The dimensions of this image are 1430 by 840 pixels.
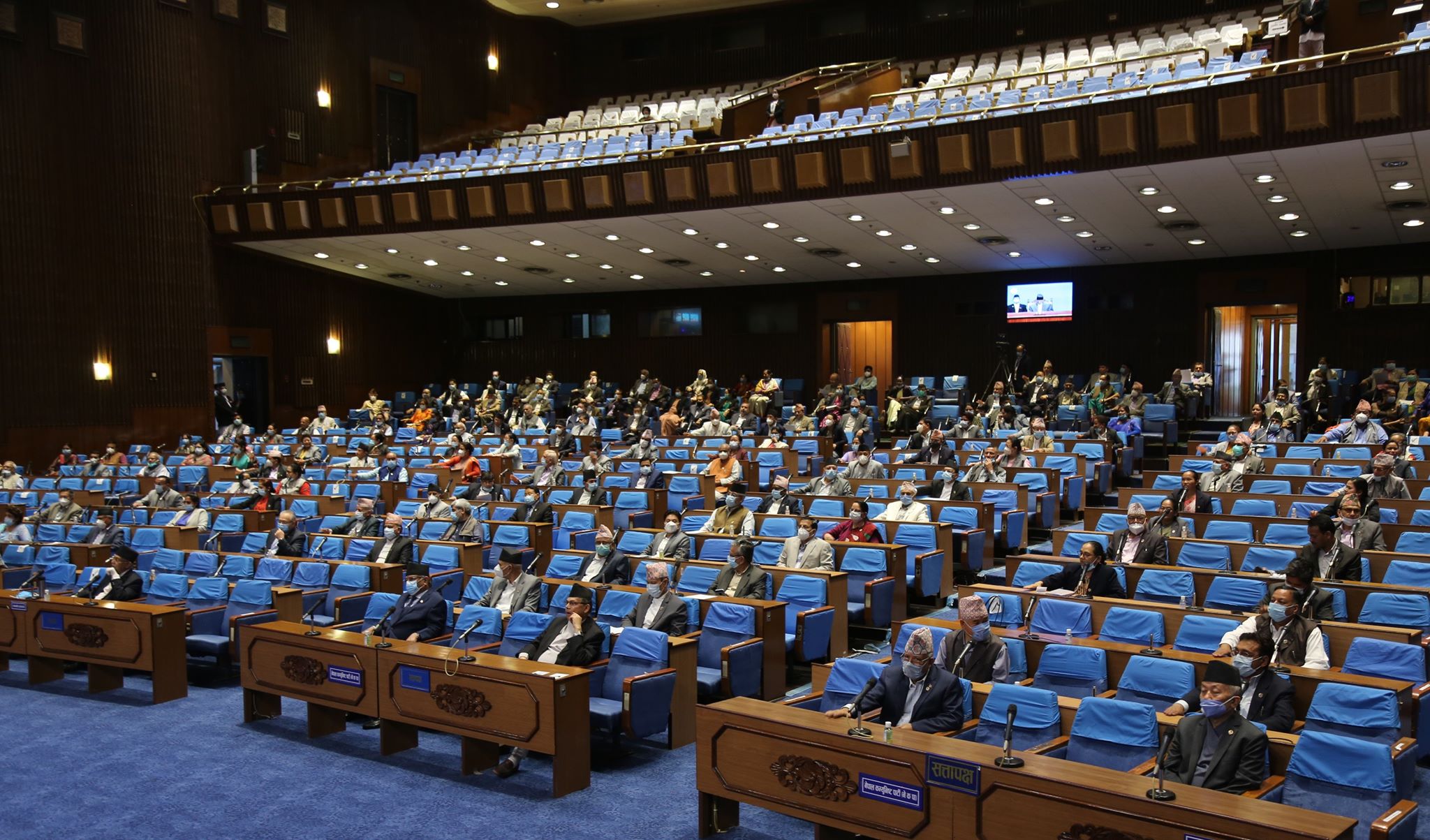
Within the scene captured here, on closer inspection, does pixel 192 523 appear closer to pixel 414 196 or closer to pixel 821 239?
pixel 414 196

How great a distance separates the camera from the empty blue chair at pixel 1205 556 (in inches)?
284

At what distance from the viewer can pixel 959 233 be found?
15430mm

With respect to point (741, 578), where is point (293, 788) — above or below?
below

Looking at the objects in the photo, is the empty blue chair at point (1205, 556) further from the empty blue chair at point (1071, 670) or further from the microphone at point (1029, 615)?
the empty blue chair at point (1071, 670)

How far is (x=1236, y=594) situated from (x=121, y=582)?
7789 millimetres

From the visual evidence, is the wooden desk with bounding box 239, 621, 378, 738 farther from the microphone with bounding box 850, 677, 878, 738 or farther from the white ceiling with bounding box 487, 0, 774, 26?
the white ceiling with bounding box 487, 0, 774, 26

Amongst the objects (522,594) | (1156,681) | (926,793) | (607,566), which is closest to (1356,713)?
(1156,681)

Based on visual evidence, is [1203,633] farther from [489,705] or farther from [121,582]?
[121,582]

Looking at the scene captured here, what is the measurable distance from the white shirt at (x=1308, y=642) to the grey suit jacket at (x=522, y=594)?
4079 millimetres

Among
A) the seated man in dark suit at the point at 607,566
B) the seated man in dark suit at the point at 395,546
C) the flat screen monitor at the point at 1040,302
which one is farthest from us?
the flat screen monitor at the point at 1040,302

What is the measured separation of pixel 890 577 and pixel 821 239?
381 inches

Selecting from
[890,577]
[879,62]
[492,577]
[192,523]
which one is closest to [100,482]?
[192,523]

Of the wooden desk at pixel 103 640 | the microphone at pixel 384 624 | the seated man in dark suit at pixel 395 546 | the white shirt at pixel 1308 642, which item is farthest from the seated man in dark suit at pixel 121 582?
the white shirt at pixel 1308 642

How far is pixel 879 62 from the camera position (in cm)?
1898
